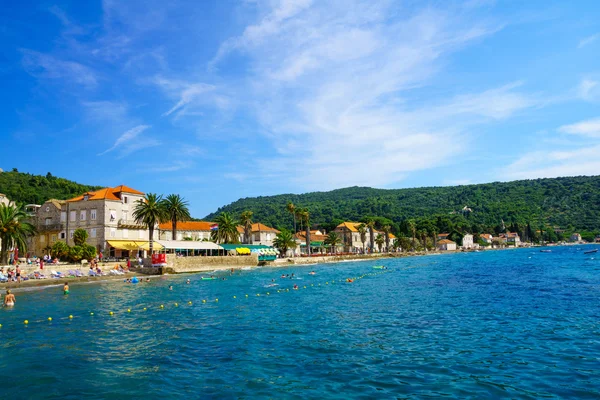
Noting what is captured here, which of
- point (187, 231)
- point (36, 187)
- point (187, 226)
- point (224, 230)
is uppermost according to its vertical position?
point (36, 187)

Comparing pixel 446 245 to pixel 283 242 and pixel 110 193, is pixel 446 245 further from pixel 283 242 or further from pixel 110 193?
pixel 110 193

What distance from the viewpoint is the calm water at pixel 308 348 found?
12164 mm

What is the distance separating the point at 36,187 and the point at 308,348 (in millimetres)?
110433

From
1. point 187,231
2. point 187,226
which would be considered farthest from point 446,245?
point 187,231

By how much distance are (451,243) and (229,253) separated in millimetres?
129835

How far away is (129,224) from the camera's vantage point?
61.2 m

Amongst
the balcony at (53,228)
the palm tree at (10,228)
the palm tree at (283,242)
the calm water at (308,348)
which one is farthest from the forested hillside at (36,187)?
the calm water at (308,348)

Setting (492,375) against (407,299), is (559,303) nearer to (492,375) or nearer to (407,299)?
(407,299)

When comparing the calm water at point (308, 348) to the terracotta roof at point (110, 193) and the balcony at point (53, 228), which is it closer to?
the terracotta roof at point (110, 193)

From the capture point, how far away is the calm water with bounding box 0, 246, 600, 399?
12164mm

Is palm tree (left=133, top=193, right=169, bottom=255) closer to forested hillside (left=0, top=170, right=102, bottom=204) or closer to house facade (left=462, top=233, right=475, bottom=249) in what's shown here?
forested hillside (left=0, top=170, right=102, bottom=204)

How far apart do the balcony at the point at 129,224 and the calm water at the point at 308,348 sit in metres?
30.5

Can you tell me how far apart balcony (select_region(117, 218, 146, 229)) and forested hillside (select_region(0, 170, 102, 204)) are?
46.0 metres

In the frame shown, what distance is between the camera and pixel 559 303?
26578mm
